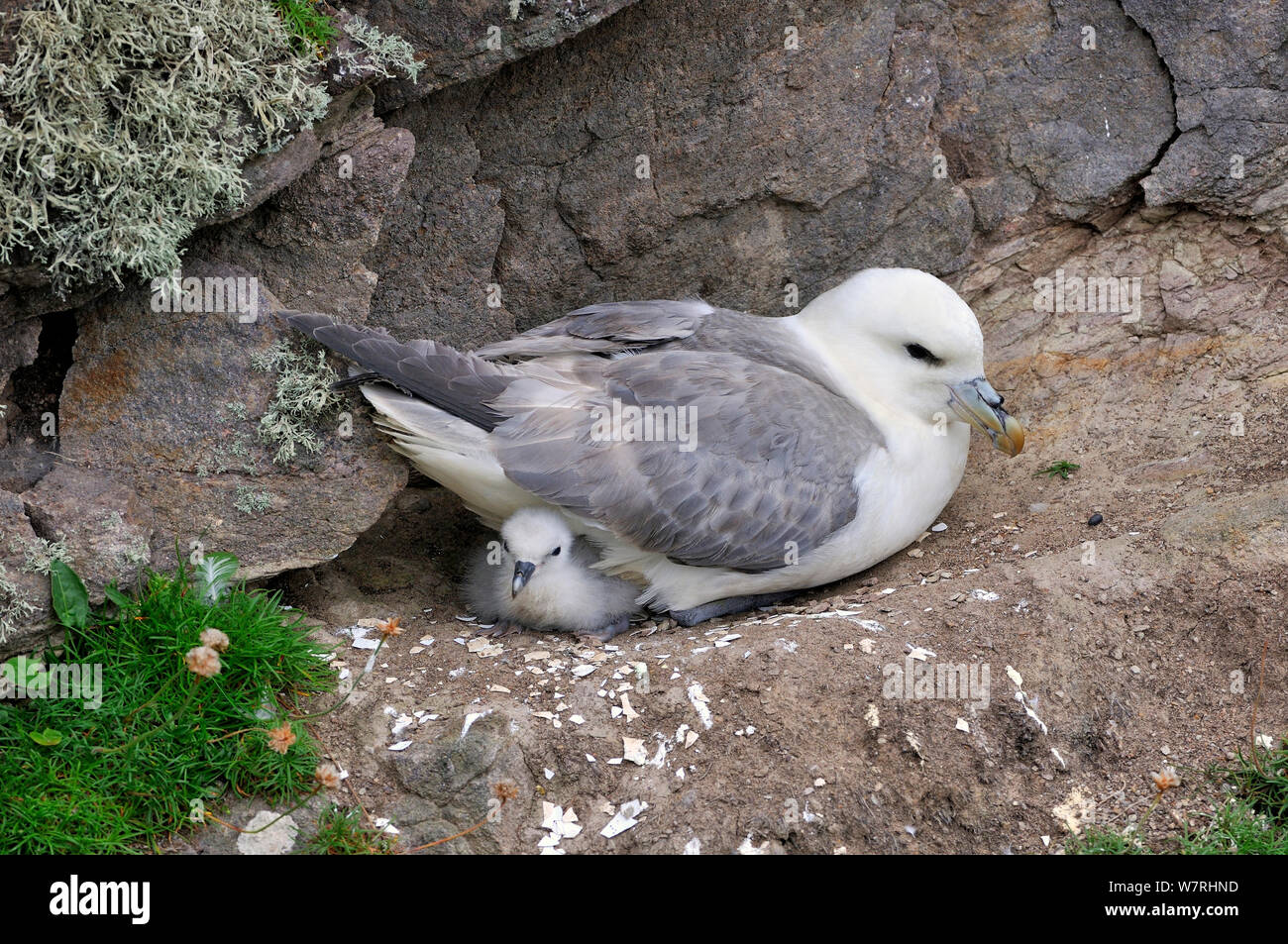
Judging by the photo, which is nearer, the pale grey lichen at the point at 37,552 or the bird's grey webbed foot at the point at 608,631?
the pale grey lichen at the point at 37,552

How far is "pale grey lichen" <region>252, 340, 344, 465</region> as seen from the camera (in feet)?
12.3

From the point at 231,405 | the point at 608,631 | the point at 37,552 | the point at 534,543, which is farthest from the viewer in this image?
the point at 608,631

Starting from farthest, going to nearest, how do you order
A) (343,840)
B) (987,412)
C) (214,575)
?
1. (987,412)
2. (214,575)
3. (343,840)

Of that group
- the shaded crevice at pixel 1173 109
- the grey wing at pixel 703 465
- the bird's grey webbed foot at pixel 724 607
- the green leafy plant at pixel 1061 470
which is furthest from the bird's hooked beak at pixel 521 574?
the shaded crevice at pixel 1173 109

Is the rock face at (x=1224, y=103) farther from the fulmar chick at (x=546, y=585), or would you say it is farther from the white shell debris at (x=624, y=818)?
the white shell debris at (x=624, y=818)

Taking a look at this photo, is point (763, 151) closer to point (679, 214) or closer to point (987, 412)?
point (679, 214)

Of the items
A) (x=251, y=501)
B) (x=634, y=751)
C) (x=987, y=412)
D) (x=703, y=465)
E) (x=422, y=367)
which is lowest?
(x=634, y=751)

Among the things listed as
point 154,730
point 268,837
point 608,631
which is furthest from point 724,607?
point 154,730

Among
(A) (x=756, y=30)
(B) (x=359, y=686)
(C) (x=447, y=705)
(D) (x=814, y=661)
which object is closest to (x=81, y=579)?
(B) (x=359, y=686)

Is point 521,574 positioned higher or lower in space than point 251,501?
lower

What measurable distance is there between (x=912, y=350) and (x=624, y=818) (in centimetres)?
187

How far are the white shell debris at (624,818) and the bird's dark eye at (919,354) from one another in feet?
5.92

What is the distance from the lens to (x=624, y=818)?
3.25 metres

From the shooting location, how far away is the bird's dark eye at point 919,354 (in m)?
4.20
